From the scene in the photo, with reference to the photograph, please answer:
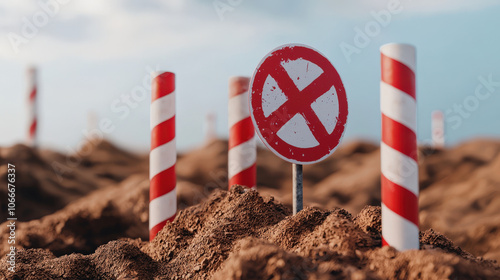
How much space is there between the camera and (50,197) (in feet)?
26.7

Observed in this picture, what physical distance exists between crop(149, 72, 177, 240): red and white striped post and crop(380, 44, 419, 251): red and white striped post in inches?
83.8

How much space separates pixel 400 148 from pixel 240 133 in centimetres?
197

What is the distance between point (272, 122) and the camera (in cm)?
357

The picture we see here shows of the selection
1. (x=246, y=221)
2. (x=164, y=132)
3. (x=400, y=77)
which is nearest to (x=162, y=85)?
(x=164, y=132)

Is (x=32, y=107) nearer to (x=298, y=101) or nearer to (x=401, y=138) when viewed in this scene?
(x=298, y=101)

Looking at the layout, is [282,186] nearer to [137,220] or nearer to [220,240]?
[137,220]

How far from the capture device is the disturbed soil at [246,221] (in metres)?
2.67

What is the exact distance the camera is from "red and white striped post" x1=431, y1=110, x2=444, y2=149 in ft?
45.2

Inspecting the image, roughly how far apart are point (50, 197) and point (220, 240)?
560 cm

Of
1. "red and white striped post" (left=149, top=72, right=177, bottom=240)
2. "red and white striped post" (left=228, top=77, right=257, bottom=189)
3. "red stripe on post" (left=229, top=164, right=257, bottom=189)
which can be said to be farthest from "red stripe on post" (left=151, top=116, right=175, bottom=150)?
"red stripe on post" (left=229, top=164, right=257, bottom=189)

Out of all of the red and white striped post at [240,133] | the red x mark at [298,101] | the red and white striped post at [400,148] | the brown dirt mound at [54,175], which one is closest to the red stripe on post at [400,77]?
the red and white striped post at [400,148]

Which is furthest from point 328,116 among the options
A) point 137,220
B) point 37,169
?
point 37,169

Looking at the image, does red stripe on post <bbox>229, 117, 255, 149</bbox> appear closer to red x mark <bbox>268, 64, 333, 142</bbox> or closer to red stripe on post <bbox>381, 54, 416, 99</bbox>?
red x mark <bbox>268, 64, 333, 142</bbox>

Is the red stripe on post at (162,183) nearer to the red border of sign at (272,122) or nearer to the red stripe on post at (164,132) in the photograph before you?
the red stripe on post at (164,132)
